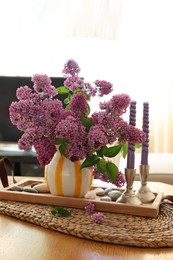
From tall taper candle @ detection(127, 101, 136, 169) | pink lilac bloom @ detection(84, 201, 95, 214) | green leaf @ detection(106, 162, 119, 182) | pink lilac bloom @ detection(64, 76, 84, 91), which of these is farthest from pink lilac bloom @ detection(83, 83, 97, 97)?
pink lilac bloom @ detection(84, 201, 95, 214)

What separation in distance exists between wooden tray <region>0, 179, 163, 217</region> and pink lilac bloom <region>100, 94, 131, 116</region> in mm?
268

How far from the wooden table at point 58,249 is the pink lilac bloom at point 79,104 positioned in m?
0.35

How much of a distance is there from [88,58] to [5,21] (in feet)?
2.89

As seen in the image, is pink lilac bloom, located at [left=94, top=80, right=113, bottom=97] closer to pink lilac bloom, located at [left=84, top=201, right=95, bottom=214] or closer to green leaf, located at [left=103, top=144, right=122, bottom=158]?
green leaf, located at [left=103, top=144, right=122, bottom=158]

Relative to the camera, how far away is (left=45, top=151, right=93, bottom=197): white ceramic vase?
1.27 m

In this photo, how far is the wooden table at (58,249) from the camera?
912mm

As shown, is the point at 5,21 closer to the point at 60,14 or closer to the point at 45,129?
the point at 60,14

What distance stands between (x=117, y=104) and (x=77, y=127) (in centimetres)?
13

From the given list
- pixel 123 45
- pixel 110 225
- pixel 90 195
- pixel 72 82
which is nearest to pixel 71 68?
pixel 72 82

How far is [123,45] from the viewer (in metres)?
3.91

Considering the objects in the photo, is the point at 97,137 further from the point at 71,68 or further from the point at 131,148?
the point at 71,68

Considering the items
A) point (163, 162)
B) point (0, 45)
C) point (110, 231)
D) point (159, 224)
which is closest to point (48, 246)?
point (110, 231)

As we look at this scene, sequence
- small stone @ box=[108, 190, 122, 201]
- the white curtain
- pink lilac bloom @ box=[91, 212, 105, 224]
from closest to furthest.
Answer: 1. pink lilac bloom @ box=[91, 212, 105, 224]
2. small stone @ box=[108, 190, 122, 201]
3. the white curtain

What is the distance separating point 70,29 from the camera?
390 cm
